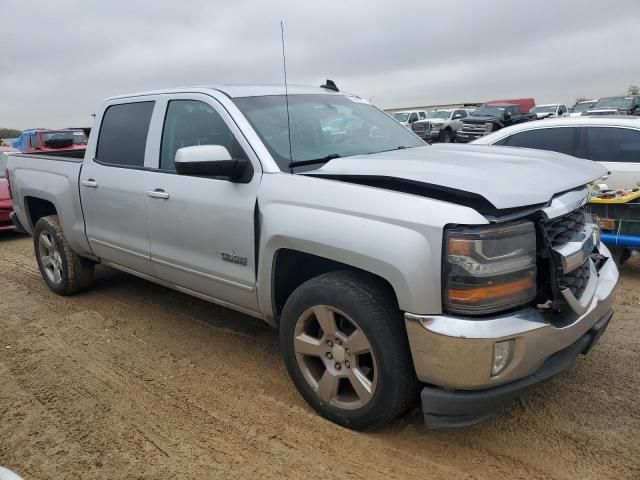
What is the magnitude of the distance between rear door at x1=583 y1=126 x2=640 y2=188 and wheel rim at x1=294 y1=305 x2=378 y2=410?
4.77 m

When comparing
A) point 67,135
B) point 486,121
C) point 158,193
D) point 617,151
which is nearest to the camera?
point 158,193

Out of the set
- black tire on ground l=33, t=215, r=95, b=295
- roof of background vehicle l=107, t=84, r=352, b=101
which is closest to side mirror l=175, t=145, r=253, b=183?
roof of background vehicle l=107, t=84, r=352, b=101

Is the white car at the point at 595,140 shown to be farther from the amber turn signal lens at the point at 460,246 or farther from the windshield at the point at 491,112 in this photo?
the windshield at the point at 491,112

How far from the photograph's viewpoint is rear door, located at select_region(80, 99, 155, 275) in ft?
13.4

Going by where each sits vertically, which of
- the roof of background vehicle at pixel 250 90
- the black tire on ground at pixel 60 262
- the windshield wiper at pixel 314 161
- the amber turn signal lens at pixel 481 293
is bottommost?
the black tire on ground at pixel 60 262

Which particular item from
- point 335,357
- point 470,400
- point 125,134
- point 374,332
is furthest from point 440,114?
point 470,400

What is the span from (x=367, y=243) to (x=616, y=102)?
24916 mm

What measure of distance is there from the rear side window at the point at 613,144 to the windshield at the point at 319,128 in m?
3.42

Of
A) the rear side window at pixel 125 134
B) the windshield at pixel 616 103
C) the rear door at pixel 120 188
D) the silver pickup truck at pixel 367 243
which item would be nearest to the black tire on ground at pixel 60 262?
the rear door at pixel 120 188

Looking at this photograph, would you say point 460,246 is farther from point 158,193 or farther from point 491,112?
point 491,112

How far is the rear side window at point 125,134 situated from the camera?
418cm

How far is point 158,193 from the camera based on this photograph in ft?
12.5

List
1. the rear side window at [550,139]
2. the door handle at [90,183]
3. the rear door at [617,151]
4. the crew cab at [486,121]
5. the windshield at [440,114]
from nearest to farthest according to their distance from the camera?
the door handle at [90,183], the rear door at [617,151], the rear side window at [550,139], the crew cab at [486,121], the windshield at [440,114]

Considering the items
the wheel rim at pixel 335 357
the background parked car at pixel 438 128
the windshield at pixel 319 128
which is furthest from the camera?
the background parked car at pixel 438 128
